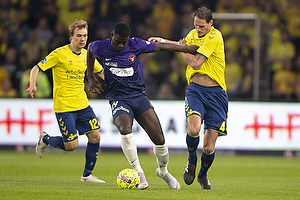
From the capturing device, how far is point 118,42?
7.54 meters

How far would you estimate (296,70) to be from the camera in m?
17.0

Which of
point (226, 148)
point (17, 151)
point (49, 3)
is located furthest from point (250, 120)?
point (49, 3)

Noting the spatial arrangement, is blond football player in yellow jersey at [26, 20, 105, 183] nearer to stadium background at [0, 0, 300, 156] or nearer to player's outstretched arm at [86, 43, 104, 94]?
player's outstretched arm at [86, 43, 104, 94]

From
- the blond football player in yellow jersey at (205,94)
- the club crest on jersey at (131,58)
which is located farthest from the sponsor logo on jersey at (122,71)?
the blond football player in yellow jersey at (205,94)

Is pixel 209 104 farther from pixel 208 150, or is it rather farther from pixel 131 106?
pixel 131 106

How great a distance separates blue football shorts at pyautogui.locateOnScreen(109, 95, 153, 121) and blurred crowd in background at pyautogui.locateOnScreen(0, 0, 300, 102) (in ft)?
25.3

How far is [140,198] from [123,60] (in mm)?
1986

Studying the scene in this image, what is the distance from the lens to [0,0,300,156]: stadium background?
16250mm

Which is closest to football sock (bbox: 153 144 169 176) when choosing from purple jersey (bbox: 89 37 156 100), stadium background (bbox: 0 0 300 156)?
purple jersey (bbox: 89 37 156 100)

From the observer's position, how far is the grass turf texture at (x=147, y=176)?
7.16 meters

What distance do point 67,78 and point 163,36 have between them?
29.0 feet

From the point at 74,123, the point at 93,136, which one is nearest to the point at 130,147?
the point at 93,136

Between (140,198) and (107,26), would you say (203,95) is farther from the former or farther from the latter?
(107,26)

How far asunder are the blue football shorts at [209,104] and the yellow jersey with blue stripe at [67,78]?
77.0 inches
